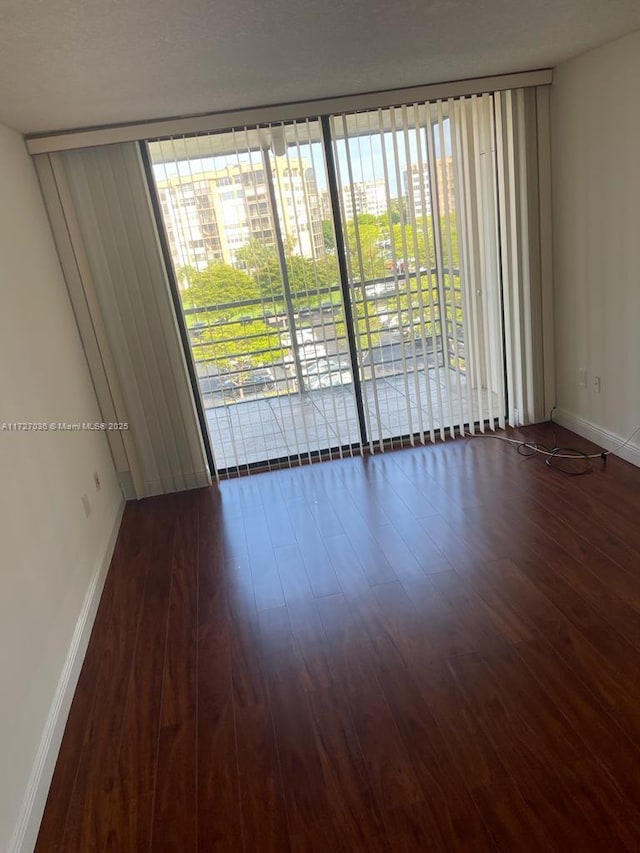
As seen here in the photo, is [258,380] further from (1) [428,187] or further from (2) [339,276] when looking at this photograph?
(1) [428,187]

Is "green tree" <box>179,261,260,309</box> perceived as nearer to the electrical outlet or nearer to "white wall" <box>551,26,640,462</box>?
the electrical outlet

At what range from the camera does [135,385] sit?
12.2 ft

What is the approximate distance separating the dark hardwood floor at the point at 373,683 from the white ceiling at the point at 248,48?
222 cm

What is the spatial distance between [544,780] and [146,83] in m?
2.97

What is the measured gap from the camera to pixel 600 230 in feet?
11.0

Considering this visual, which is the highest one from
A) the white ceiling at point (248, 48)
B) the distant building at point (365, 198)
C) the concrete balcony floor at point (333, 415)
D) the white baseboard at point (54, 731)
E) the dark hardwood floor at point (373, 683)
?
the white ceiling at point (248, 48)

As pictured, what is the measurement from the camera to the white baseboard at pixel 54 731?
1.63 m

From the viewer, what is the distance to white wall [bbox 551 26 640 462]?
302cm

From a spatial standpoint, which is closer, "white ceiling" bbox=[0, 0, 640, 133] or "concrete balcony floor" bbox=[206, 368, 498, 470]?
"white ceiling" bbox=[0, 0, 640, 133]

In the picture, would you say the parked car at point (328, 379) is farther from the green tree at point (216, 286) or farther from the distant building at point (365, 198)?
the distant building at point (365, 198)

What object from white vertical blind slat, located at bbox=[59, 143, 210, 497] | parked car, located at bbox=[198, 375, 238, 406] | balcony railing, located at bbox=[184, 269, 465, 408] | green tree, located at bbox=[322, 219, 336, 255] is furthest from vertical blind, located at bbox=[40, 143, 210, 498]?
green tree, located at bbox=[322, 219, 336, 255]

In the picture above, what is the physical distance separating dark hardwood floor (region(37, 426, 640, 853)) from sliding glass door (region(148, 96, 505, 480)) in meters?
0.88

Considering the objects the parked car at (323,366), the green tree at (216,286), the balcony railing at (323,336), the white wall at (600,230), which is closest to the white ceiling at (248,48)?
the white wall at (600,230)

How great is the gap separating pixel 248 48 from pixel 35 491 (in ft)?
6.25
